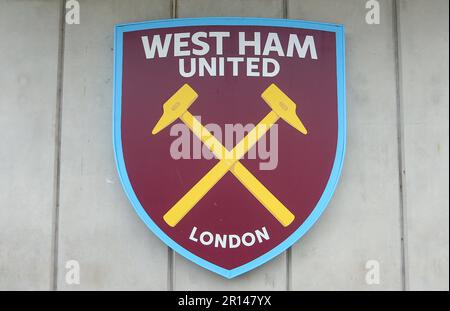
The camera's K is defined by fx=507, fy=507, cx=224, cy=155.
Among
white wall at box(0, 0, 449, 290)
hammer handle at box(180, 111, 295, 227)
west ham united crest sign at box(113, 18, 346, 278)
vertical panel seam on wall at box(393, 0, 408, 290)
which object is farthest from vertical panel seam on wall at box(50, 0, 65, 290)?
vertical panel seam on wall at box(393, 0, 408, 290)

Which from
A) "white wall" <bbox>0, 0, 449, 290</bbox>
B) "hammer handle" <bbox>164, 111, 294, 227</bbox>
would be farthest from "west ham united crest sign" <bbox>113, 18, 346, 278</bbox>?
"white wall" <bbox>0, 0, 449, 290</bbox>

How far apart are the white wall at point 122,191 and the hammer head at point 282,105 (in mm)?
303

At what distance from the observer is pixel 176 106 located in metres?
2.65

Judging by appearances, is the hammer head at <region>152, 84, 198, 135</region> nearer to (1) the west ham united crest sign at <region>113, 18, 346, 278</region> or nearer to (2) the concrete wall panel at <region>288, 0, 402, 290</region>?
(1) the west ham united crest sign at <region>113, 18, 346, 278</region>

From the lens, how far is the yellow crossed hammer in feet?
8.50

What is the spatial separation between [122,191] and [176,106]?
0.53 metres

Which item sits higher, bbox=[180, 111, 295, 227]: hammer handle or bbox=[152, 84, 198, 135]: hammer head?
bbox=[152, 84, 198, 135]: hammer head

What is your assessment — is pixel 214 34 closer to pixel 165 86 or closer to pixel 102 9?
pixel 165 86

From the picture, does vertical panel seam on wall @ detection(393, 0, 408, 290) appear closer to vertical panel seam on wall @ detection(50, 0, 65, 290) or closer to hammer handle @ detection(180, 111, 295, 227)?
hammer handle @ detection(180, 111, 295, 227)

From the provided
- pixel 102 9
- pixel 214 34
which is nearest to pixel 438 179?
pixel 214 34

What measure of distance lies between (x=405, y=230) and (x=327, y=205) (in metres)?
0.43

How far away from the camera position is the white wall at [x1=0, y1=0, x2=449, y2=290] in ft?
8.69

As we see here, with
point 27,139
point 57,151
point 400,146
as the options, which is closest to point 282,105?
point 400,146

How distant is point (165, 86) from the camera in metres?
2.67
